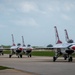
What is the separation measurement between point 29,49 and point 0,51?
65.0 ft

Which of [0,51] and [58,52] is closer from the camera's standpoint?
[58,52]

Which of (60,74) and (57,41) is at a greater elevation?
(57,41)

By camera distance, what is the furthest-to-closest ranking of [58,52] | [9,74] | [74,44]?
[58,52] < [74,44] < [9,74]

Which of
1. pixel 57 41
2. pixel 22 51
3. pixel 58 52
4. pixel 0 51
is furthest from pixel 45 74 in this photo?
pixel 0 51

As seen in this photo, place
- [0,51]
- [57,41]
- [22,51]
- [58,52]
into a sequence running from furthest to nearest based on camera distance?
[0,51] → [22,51] → [57,41] → [58,52]

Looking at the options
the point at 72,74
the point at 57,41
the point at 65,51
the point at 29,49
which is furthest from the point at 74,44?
the point at 29,49

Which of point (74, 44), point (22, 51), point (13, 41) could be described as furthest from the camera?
point (13, 41)

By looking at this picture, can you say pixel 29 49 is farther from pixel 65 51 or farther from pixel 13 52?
pixel 65 51

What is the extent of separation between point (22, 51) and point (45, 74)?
1454 inches

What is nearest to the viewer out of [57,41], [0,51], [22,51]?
[57,41]

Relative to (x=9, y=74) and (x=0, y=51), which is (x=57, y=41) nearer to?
(x=9, y=74)

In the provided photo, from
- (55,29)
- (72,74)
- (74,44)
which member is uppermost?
(55,29)

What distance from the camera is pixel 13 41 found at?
65938 millimetres

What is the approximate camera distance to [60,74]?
1892cm
